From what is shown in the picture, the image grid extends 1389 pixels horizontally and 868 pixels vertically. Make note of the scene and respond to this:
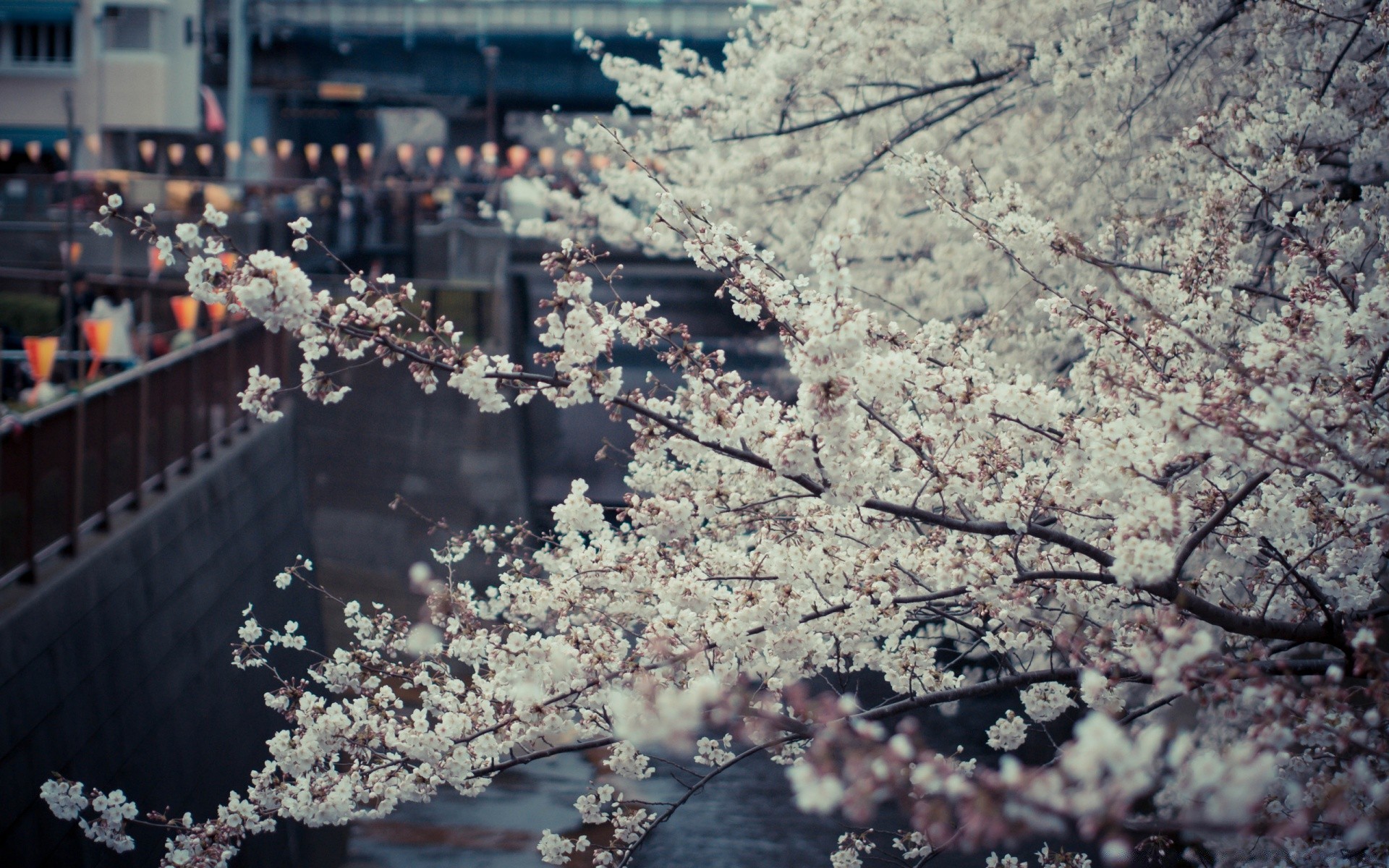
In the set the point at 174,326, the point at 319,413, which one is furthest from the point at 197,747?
the point at 319,413

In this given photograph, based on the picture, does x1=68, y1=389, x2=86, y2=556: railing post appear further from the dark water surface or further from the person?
the person

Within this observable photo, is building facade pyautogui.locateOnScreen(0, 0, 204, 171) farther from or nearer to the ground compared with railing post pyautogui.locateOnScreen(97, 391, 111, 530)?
farther from the ground

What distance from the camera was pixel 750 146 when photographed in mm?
8352

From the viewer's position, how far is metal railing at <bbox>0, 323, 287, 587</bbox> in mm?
5453

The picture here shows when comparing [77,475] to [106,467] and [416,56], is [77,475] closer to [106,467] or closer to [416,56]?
[106,467]

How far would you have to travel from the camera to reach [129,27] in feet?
112

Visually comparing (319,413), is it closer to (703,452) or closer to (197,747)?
(197,747)

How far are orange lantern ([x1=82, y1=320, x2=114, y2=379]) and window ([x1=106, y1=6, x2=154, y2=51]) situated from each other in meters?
25.6

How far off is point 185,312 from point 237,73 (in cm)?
2356

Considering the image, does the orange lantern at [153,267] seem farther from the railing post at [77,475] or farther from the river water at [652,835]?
the railing post at [77,475]

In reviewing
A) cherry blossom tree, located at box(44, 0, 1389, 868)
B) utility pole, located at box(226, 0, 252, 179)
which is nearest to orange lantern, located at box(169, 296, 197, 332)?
cherry blossom tree, located at box(44, 0, 1389, 868)

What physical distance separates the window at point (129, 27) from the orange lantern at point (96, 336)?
25603 mm

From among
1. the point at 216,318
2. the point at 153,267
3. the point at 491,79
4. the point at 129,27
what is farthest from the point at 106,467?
the point at 129,27

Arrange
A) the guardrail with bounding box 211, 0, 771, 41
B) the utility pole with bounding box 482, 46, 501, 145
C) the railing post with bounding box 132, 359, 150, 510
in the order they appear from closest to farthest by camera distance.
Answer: the railing post with bounding box 132, 359, 150, 510 < the guardrail with bounding box 211, 0, 771, 41 < the utility pole with bounding box 482, 46, 501, 145
